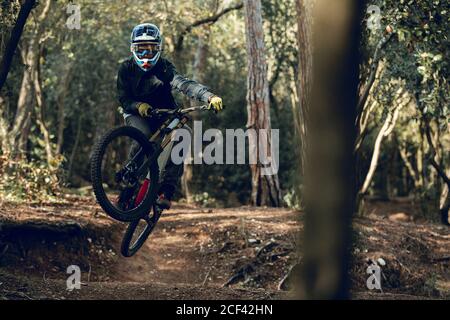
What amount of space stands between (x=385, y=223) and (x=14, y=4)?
8206 millimetres

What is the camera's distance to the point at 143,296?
29.8ft

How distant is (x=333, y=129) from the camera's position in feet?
14.7

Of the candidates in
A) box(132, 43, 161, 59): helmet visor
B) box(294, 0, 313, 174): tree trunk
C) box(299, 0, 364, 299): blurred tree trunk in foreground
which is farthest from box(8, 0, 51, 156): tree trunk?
box(299, 0, 364, 299): blurred tree trunk in foreground

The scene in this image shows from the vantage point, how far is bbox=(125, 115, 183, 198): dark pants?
30.8ft

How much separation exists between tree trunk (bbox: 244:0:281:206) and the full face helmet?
8.02 metres

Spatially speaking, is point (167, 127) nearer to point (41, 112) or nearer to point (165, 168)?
point (165, 168)

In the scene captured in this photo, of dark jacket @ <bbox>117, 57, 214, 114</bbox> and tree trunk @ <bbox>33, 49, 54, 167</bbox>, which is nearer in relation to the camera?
dark jacket @ <bbox>117, 57, 214, 114</bbox>

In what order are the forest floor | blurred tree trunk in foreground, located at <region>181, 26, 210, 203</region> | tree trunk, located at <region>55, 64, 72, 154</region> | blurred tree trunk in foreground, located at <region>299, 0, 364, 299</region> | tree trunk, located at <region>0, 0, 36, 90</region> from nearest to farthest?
1. blurred tree trunk in foreground, located at <region>299, 0, 364, 299</region>
2. tree trunk, located at <region>0, 0, 36, 90</region>
3. the forest floor
4. blurred tree trunk in foreground, located at <region>181, 26, 210, 203</region>
5. tree trunk, located at <region>55, 64, 72, 154</region>

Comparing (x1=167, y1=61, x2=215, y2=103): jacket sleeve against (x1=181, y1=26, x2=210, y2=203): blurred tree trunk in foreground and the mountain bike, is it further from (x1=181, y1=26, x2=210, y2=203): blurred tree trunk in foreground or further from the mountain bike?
(x1=181, y1=26, x2=210, y2=203): blurred tree trunk in foreground

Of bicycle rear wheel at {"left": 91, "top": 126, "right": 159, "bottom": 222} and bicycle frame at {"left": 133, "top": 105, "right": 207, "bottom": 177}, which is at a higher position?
bicycle frame at {"left": 133, "top": 105, "right": 207, "bottom": 177}

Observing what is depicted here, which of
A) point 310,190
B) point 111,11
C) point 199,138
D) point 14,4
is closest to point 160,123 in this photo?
point 14,4

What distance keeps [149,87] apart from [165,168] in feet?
Answer: 3.11

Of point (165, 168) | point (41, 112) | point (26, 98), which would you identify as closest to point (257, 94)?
point (26, 98)
